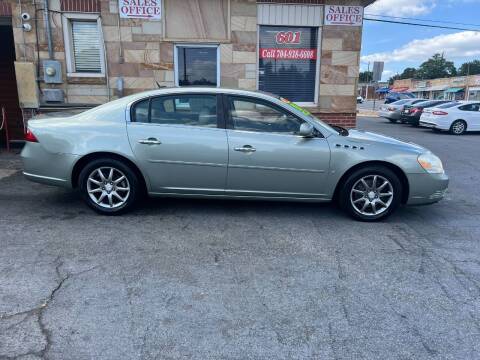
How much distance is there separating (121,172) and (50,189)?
197cm

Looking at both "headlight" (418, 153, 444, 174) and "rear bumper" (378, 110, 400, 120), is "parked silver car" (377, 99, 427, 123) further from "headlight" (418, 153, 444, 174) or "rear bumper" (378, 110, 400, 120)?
"headlight" (418, 153, 444, 174)

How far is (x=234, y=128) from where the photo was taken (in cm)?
455

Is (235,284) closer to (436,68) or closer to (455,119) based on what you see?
(455,119)

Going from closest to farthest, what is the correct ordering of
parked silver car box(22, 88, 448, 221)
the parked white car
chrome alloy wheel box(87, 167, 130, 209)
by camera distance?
parked silver car box(22, 88, 448, 221) → chrome alloy wheel box(87, 167, 130, 209) → the parked white car

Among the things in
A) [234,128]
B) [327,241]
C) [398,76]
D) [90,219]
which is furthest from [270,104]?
[398,76]

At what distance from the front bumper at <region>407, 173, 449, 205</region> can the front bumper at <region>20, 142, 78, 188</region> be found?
3978 millimetres

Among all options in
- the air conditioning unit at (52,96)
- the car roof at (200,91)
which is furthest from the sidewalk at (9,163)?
the car roof at (200,91)

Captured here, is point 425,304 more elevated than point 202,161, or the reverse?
point 202,161

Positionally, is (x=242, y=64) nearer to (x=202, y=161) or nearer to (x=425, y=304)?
(x=202, y=161)

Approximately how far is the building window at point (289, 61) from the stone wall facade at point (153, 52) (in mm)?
218

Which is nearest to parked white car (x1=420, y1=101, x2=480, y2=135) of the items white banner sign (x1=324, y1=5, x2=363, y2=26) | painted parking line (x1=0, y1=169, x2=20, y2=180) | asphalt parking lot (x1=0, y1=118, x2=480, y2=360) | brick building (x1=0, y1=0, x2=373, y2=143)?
brick building (x1=0, y1=0, x2=373, y2=143)

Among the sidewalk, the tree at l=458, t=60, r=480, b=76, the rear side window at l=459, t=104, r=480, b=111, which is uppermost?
the tree at l=458, t=60, r=480, b=76

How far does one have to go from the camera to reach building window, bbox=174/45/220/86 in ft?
27.3

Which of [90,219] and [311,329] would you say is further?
[90,219]
